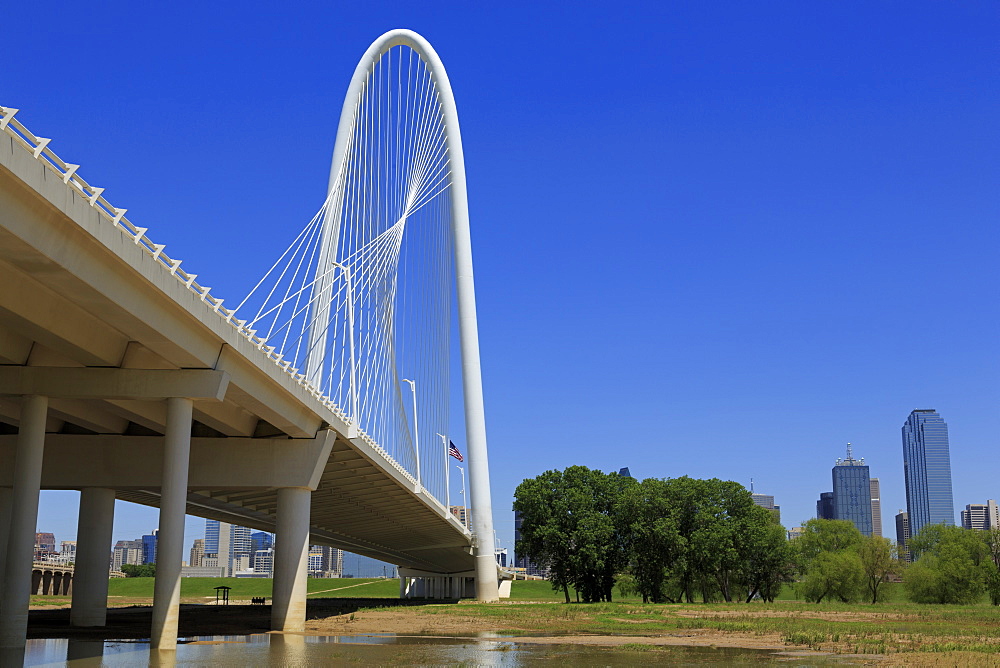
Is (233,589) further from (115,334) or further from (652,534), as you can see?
(115,334)

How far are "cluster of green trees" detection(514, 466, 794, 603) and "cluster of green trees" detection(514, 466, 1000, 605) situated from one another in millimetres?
81

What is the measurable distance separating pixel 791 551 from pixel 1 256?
73.8m

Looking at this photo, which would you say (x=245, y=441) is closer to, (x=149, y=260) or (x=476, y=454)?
(x=149, y=260)

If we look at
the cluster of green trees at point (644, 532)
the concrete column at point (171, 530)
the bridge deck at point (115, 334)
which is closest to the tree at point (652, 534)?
the cluster of green trees at point (644, 532)

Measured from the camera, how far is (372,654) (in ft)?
84.4

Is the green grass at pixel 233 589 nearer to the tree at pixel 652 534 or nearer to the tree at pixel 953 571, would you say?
the tree at pixel 652 534

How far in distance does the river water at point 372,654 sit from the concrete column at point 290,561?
7556 millimetres

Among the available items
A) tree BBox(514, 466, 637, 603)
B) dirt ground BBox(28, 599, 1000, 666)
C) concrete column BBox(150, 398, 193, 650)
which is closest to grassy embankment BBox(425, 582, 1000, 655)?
dirt ground BBox(28, 599, 1000, 666)

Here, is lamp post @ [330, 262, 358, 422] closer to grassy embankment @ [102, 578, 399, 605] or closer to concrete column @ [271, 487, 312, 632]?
concrete column @ [271, 487, 312, 632]

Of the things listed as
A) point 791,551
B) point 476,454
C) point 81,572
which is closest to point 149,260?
point 81,572

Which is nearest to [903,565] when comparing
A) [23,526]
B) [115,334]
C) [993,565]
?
[993,565]

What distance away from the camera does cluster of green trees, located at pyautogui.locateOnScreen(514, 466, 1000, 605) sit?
79125 millimetres

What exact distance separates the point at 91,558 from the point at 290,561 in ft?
25.3

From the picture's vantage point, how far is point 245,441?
40.0 m
